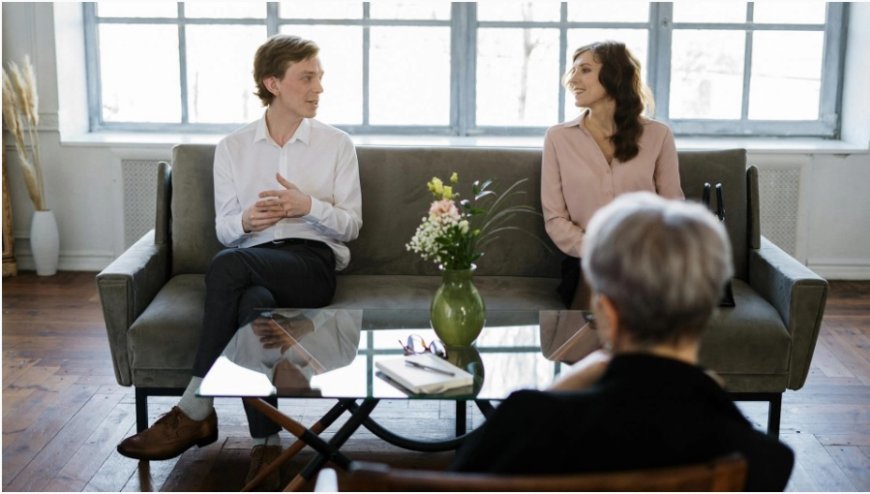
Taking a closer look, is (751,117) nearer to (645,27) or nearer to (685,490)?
(645,27)

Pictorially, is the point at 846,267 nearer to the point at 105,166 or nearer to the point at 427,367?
the point at 427,367

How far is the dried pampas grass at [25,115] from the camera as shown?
197 inches

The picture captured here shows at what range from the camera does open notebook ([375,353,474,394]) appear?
237 centimetres

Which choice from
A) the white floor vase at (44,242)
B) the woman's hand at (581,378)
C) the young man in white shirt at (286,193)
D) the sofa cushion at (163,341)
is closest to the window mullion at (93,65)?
the white floor vase at (44,242)

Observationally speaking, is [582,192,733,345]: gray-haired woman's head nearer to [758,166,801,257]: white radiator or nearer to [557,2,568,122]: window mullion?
[758,166,801,257]: white radiator

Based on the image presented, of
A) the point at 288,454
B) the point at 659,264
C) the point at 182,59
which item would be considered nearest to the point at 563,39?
the point at 182,59

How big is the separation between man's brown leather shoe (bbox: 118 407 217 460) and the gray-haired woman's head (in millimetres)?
1875

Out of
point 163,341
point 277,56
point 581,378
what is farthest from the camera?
point 277,56

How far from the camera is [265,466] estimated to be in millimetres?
2846

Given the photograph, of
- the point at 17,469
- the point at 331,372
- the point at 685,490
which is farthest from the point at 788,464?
the point at 17,469

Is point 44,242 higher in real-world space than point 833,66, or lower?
lower

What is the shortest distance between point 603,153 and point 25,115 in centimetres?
319

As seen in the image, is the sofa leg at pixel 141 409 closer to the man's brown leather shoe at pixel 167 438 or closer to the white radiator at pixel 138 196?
the man's brown leather shoe at pixel 167 438

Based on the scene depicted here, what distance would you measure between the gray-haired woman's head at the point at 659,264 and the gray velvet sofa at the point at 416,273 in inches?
70.4
